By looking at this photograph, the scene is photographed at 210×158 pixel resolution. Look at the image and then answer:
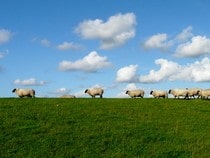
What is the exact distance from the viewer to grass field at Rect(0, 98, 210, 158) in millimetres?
32125

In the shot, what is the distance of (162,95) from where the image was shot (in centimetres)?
6319

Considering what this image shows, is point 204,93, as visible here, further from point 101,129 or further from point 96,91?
point 101,129

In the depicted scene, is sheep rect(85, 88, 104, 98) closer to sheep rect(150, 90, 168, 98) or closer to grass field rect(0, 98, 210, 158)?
sheep rect(150, 90, 168, 98)

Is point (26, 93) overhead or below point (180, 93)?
below

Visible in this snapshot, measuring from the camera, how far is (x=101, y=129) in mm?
36250

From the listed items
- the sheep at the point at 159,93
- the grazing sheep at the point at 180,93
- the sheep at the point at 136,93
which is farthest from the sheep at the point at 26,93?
the grazing sheep at the point at 180,93

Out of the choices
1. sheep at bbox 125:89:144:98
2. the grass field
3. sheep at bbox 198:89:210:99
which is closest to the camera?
the grass field

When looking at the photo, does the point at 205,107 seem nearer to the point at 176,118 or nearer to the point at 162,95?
the point at 176,118

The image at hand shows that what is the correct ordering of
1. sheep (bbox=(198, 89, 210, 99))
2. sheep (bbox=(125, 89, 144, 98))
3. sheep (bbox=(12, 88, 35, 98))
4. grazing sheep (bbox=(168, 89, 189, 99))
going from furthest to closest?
sheep (bbox=(125, 89, 144, 98)) → grazing sheep (bbox=(168, 89, 189, 99)) → sheep (bbox=(198, 89, 210, 99)) → sheep (bbox=(12, 88, 35, 98))

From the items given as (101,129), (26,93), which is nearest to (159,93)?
(26,93)

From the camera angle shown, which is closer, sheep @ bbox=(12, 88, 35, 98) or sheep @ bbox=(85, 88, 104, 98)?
sheep @ bbox=(12, 88, 35, 98)

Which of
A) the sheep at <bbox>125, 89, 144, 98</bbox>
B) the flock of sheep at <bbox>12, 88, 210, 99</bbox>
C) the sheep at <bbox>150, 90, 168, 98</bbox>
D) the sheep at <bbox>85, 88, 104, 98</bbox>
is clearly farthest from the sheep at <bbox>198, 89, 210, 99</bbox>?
the sheep at <bbox>85, 88, 104, 98</bbox>

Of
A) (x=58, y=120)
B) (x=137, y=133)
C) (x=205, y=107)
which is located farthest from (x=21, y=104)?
(x=205, y=107)

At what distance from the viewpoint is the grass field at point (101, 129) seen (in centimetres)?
3212
